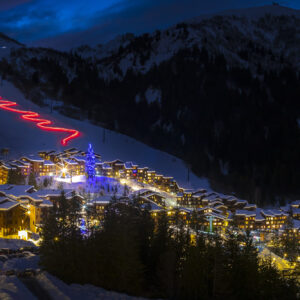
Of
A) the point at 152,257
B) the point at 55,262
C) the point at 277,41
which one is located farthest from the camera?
the point at 277,41

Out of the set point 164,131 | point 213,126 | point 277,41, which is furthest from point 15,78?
point 277,41

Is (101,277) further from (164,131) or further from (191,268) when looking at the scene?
(164,131)

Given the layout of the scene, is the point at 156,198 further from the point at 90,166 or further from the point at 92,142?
the point at 92,142

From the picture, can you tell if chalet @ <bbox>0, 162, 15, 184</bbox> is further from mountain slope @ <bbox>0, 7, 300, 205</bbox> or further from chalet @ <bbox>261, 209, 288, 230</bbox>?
mountain slope @ <bbox>0, 7, 300, 205</bbox>

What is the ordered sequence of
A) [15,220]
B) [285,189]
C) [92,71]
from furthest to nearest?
[92,71], [285,189], [15,220]

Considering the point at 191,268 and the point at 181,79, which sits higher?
the point at 181,79

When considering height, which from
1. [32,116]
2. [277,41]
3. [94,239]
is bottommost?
[94,239]

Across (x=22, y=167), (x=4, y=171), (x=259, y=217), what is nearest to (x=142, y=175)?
(x=22, y=167)
